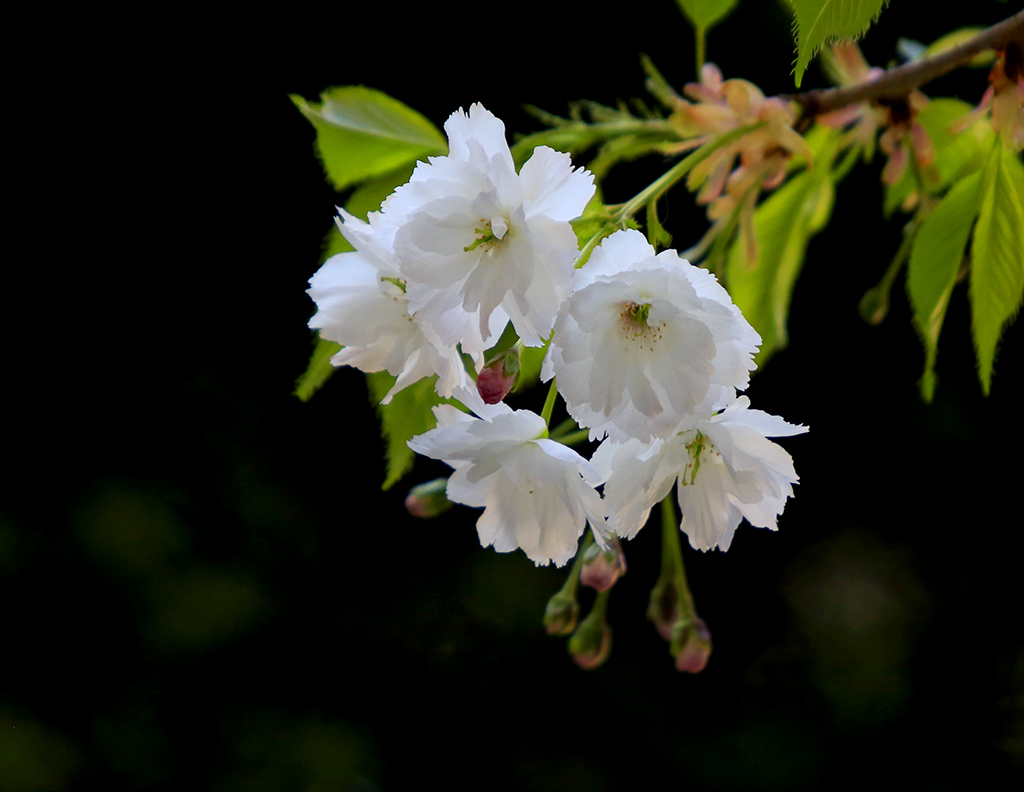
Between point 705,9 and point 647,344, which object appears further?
point 705,9

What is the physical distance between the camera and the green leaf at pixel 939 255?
0.39 meters

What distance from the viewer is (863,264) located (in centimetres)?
109

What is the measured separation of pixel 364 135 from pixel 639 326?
0.70ft

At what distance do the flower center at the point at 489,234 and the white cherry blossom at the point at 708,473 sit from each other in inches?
3.2

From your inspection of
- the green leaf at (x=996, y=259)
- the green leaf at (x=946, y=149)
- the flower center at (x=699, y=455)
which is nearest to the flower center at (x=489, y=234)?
the flower center at (x=699, y=455)

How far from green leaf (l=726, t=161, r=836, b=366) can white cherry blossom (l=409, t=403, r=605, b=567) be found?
0.90ft

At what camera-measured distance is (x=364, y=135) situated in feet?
1.42

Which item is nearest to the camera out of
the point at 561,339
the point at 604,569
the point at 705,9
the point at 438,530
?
the point at 561,339

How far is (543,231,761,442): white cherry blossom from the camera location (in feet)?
0.88

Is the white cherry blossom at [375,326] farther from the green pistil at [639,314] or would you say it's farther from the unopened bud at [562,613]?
the unopened bud at [562,613]

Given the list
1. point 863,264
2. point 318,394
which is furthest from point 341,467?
point 863,264

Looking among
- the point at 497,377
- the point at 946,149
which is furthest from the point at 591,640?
the point at 946,149

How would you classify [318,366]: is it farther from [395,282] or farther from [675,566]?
[675,566]

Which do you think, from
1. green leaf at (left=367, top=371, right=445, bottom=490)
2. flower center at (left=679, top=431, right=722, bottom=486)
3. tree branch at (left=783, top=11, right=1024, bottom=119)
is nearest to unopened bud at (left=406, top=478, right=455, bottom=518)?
green leaf at (left=367, top=371, right=445, bottom=490)
